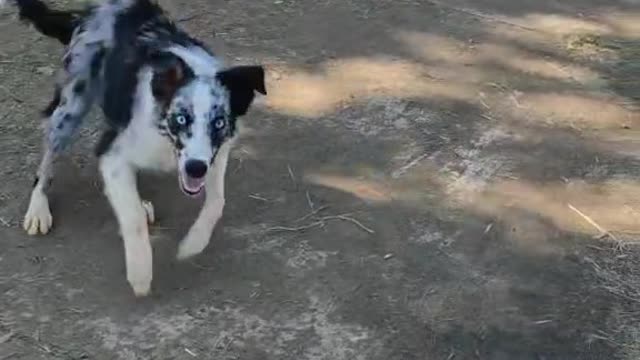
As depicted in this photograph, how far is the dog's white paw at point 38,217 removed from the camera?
478cm

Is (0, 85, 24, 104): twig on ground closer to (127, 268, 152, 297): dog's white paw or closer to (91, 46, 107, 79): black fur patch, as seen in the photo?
(91, 46, 107, 79): black fur patch

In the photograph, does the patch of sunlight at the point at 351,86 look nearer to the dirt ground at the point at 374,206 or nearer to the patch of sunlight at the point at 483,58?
the dirt ground at the point at 374,206

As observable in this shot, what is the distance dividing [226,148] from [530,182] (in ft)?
5.33

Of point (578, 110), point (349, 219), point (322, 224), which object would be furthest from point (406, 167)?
point (578, 110)

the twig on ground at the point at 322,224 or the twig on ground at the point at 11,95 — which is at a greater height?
the twig on ground at the point at 11,95

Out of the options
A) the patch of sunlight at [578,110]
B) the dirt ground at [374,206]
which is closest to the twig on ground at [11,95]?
the dirt ground at [374,206]

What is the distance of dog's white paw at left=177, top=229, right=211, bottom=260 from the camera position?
15.2 ft

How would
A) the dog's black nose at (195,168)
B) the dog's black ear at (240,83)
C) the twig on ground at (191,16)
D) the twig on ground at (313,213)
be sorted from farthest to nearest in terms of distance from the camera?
the twig on ground at (191,16), the twig on ground at (313,213), the dog's black ear at (240,83), the dog's black nose at (195,168)

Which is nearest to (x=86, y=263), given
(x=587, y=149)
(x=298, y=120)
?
(x=298, y=120)

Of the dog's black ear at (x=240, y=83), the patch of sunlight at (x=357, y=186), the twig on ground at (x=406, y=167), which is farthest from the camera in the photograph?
the twig on ground at (x=406, y=167)

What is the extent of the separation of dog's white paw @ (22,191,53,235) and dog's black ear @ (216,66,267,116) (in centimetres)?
109

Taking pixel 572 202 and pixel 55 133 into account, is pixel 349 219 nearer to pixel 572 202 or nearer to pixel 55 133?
pixel 572 202

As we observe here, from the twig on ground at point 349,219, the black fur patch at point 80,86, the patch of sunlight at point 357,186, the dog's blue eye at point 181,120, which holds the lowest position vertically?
the patch of sunlight at point 357,186

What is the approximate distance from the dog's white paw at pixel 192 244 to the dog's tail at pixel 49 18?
1149 mm
